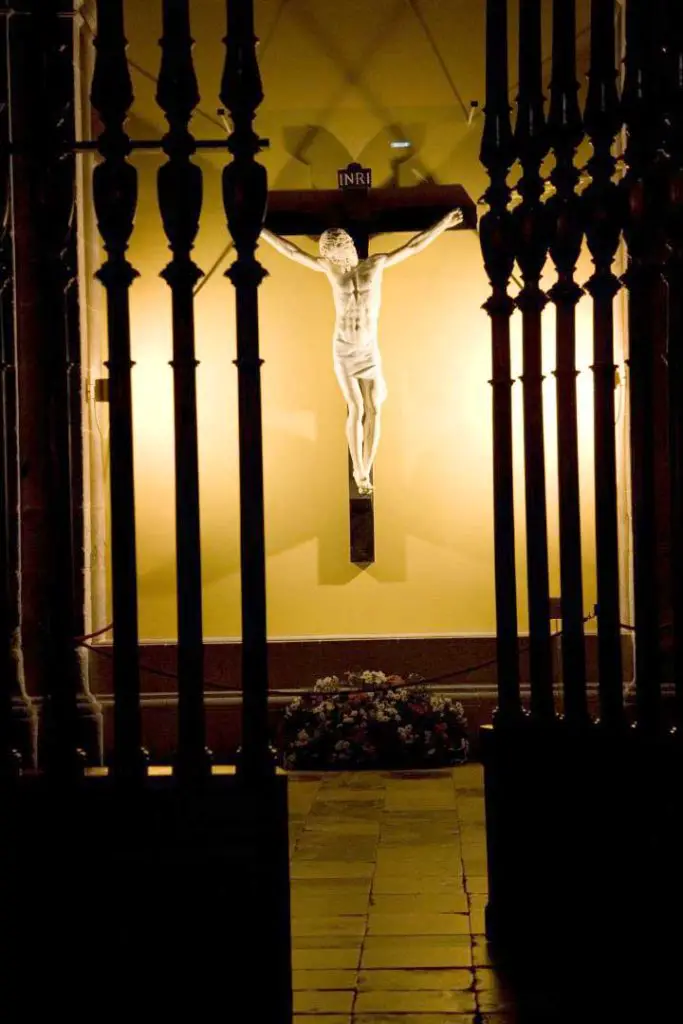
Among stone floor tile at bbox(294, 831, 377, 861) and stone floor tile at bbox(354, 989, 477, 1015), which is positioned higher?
stone floor tile at bbox(354, 989, 477, 1015)

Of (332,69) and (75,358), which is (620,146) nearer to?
(332,69)

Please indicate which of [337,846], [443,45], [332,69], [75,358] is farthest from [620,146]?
[337,846]

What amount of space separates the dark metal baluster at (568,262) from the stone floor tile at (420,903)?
1.23m

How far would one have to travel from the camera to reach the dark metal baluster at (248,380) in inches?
104

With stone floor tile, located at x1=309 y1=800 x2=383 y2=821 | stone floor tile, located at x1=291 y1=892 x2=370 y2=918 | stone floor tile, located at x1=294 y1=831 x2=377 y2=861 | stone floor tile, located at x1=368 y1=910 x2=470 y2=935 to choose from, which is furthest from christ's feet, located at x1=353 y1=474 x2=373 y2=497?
stone floor tile, located at x1=368 y1=910 x2=470 y2=935

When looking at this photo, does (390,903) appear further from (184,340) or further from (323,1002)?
(184,340)

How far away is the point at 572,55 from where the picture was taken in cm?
306

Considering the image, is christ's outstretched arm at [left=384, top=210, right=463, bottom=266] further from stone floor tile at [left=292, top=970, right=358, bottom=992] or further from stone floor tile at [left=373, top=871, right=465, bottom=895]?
stone floor tile at [left=292, top=970, right=358, bottom=992]

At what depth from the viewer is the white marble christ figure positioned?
24.4 ft

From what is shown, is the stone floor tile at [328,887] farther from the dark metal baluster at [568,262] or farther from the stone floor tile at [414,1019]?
the dark metal baluster at [568,262]

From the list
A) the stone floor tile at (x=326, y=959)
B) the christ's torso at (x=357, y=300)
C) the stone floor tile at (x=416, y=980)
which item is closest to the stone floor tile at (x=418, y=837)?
the stone floor tile at (x=326, y=959)

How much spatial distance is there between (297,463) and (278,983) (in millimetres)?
5531

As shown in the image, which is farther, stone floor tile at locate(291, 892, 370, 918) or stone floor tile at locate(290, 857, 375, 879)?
stone floor tile at locate(290, 857, 375, 879)

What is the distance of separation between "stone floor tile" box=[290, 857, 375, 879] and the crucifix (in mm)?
3280
